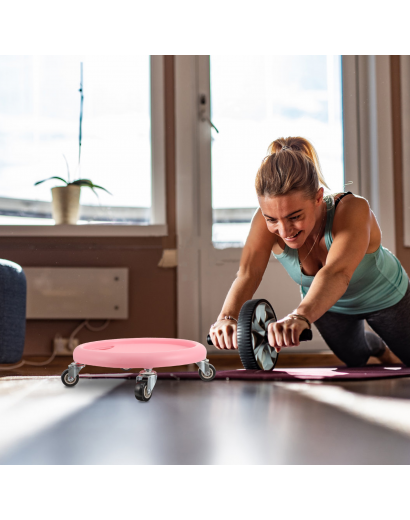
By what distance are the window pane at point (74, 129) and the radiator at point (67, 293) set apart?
200 mm

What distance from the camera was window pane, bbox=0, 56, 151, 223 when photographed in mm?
1226

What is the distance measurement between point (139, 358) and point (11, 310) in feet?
1.09

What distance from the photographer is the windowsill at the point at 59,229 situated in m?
1.07

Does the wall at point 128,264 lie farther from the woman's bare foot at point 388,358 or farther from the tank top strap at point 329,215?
the woman's bare foot at point 388,358

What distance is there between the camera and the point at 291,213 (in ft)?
2.36

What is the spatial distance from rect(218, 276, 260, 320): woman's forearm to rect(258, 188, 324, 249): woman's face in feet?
0.46

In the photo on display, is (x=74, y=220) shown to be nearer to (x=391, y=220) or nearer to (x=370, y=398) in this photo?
(x=370, y=398)

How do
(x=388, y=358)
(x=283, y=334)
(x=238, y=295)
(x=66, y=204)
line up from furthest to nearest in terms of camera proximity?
(x=388, y=358), (x=66, y=204), (x=238, y=295), (x=283, y=334)

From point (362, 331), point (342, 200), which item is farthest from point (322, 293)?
point (362, 331)

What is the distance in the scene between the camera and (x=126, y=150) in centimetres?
127

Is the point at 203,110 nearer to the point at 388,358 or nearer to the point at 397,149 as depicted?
the point at 397,149
